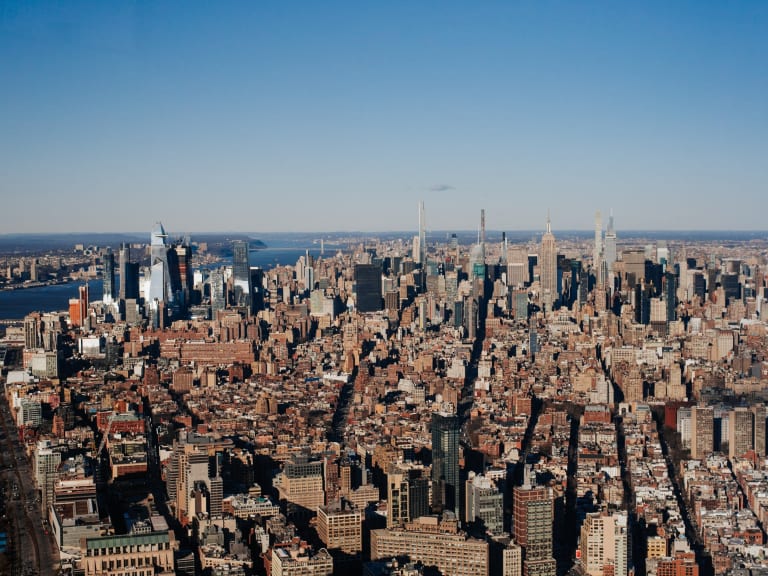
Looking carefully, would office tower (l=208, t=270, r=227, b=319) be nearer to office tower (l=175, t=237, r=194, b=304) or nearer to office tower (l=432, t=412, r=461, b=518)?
office tower (l=175, t=237, r=194, b=304)

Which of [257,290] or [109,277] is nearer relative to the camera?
[257,290]

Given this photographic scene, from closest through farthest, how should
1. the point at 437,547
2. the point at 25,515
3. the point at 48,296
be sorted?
the point at 437,547, the point at 25,515, the point at 48,296

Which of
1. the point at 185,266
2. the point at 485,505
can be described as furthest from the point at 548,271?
the point at 485,505

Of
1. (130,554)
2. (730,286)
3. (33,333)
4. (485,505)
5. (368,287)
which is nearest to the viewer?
(130,554)

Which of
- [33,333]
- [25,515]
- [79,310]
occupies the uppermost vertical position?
[79,310]

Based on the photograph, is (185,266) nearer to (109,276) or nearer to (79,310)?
(109,276)

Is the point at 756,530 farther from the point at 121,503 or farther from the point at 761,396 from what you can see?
the point at 121,503

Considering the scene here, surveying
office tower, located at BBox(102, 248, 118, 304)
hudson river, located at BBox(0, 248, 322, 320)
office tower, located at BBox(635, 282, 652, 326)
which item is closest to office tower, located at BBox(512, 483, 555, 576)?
office tower, located at BBox(635, 282, 652, 326)

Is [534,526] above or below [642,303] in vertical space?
below
